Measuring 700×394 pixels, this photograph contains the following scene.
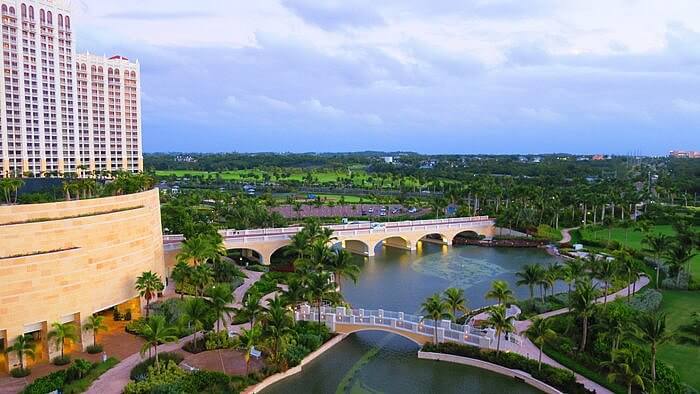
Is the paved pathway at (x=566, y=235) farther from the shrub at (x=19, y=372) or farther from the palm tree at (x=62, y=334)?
the shrub at (x=19, y=372)

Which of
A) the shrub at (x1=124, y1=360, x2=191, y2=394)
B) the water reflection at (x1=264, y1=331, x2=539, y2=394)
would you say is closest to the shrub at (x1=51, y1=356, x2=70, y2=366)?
the shrub at (x1=124, y1=360, x2=191, y2=394)

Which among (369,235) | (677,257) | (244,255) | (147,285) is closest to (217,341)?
(147,285)

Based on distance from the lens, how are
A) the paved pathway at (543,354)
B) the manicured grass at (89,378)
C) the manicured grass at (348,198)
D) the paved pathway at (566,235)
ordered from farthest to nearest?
the manicured grass at (348,198)
the paved pathway at (566,235)
the paved pathway at (543,354)
the manicured grass at (89,378)

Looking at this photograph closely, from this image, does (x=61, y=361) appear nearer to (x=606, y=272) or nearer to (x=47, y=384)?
(x=47, y=384)

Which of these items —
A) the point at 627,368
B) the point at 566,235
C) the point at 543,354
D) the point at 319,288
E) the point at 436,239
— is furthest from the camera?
the point at 436,239

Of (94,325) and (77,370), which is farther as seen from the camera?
(94,325)

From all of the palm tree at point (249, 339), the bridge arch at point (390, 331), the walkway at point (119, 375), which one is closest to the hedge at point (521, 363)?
the bridge arch at point (390, 331)

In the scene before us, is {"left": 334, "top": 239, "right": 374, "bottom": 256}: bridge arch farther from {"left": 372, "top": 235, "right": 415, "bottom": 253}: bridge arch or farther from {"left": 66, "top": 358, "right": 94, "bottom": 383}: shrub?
{"left": 66, "top": 358, "right": 94, "bottom": 383}: shrub
